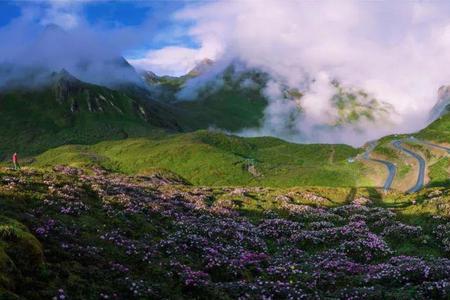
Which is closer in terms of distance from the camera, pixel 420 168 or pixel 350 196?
pixel 350 196

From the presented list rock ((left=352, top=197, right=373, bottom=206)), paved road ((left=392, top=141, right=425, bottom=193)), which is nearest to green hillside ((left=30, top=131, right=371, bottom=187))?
paved road ((left=392, top=141, right=425, bottom=193))

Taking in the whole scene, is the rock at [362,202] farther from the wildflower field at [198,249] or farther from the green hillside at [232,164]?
the green hillside at [232,164]

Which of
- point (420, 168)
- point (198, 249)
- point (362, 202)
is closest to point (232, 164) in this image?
point (420, 168)

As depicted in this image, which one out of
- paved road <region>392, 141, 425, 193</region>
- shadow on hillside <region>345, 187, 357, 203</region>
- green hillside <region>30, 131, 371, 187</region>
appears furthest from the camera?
green hillside <region>30, 131, 371, 187</region>

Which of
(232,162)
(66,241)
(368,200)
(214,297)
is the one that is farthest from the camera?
(232,162)

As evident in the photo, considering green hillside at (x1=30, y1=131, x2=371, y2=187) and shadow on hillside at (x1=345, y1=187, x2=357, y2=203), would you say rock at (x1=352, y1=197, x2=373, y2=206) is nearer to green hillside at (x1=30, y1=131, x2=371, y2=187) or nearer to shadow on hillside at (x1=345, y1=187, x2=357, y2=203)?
shadow on hillside at (x1=345, y1=187, x2=357, y2=203)

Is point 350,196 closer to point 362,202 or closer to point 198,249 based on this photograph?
point 362,202

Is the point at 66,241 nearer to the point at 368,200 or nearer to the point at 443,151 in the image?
the point at 368,200

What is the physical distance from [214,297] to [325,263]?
8.55 m

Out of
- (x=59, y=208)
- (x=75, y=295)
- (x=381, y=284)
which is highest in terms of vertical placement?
(x=59, y=208)

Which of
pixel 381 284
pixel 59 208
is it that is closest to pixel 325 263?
pixel 381 284

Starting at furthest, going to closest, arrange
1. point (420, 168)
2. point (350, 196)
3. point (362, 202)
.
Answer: point (420, 168) < point (350, 196) < point (362, 202)

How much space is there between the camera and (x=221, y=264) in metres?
22.4

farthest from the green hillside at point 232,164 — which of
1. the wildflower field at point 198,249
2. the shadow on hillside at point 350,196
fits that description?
the wildflower field at point 198,249
